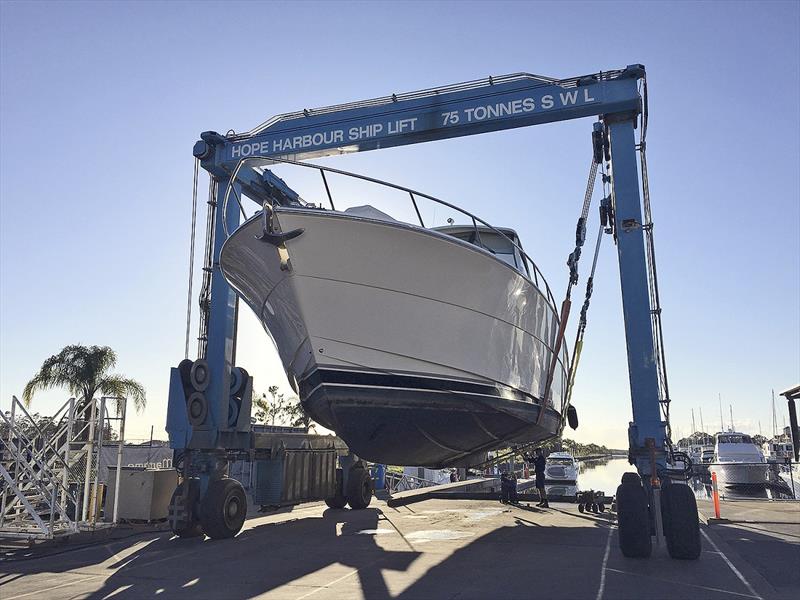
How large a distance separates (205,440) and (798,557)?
8.18 meters

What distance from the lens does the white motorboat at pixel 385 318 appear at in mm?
7312

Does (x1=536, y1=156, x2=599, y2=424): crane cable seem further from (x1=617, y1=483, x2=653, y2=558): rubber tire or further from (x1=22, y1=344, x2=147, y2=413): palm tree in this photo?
(x1=22, y1=344, x2=147, y2=413): palm tree

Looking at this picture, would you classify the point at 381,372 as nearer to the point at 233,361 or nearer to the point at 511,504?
the point at 233,361

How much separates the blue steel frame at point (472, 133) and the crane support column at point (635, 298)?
13 millimetres

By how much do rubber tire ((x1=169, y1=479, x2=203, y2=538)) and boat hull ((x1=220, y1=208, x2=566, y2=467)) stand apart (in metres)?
2.67

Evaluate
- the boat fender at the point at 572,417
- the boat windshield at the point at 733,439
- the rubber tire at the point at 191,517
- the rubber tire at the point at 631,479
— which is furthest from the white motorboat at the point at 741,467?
the rubber tire at the point at 191,517

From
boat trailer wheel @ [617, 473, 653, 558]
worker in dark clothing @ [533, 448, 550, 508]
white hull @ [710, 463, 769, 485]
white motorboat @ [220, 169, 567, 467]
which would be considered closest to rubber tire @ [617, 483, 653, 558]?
boat trailer wheel @ [617, 473, 653, 558]

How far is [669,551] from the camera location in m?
7.15

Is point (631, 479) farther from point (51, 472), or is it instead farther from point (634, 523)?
point (51, 472)

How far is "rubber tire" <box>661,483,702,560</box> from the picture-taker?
702 cm

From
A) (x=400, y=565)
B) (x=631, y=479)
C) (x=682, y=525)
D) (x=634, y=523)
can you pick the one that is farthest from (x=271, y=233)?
(x=682, y=525)

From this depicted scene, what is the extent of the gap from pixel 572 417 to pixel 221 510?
6899 millimetres

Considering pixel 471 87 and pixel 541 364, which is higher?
pixel 471 87

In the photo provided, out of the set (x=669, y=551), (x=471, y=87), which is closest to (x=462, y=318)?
(x=669, y=551)
